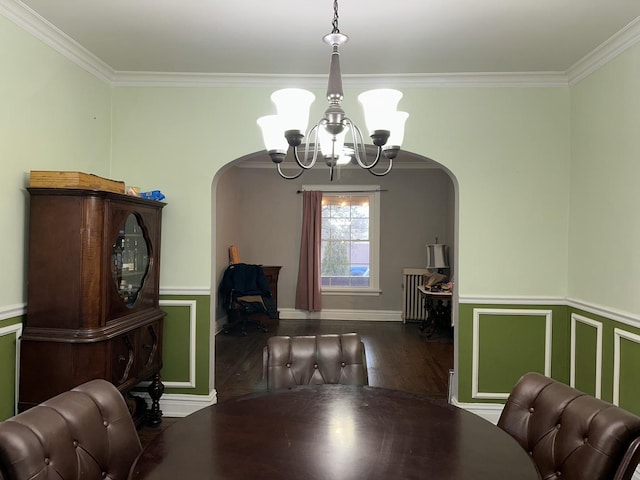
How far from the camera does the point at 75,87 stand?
301 cm

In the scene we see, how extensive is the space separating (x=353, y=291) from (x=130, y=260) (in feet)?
15.7

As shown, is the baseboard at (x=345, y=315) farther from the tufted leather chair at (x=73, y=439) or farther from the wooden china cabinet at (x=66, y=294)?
the tufted leather chair at (x=73, y=439)

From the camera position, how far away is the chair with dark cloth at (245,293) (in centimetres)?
635

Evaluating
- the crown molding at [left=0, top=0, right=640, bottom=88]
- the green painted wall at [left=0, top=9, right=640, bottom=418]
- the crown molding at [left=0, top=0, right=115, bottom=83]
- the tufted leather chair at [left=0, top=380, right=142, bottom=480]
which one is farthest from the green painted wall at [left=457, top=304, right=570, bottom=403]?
the crown molding at [left=0, top=0, right=115, bottom=83]

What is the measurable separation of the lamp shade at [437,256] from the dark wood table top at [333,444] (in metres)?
5.05

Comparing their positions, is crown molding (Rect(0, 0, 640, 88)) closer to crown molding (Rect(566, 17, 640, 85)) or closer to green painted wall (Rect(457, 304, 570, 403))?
crown molding (Rect(566, 17, 640, 85))

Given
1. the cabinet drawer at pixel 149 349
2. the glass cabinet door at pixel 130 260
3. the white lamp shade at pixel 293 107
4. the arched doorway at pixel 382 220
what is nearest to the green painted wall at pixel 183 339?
the cabinet drawer at pixel 149 349

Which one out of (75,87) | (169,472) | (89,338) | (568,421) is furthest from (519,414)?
(75,87)

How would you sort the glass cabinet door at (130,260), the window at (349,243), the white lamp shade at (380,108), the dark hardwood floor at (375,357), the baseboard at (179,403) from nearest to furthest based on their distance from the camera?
the white lamp shade at (380,108)
the glass cabinet door at (130,260)
the baseboard at (179,403)
the dark hardwood floor at (375,357)
the window at (349,243)

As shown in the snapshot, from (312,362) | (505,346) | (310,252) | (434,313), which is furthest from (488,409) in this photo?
(310,252)

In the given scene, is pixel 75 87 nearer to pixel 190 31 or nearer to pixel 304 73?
pixel 190 31

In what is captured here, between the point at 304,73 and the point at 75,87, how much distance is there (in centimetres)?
150

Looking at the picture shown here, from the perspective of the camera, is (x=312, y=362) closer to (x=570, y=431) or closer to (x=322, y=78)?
(x=570, y=431)

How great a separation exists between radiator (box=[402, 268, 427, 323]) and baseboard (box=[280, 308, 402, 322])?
0.60 ft
